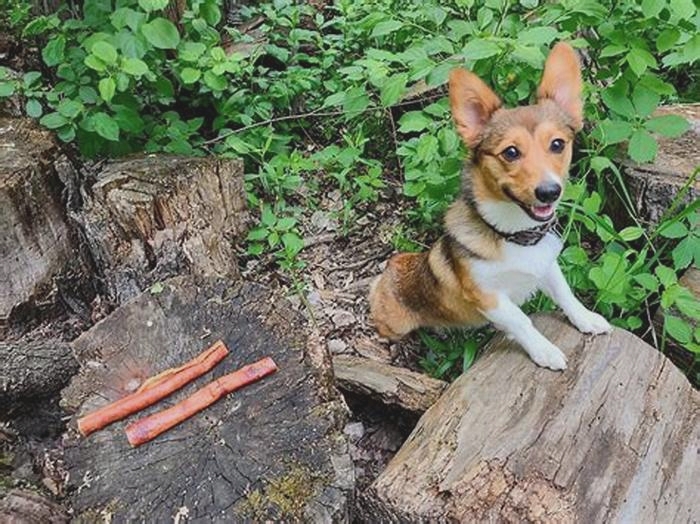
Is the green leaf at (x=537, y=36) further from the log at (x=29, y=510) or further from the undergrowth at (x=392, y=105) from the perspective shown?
the log at (x=29, y=510)

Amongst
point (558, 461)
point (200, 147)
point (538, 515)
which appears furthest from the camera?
point (200, 147)

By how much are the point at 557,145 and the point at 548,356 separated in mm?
809

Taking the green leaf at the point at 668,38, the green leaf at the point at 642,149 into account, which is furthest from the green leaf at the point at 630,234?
the green leaf at the point at 668,38

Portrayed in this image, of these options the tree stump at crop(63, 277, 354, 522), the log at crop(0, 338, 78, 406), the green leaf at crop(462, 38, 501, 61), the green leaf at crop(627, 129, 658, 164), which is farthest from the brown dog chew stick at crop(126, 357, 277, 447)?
the green leaf at crop(627, 129, 658, 164)

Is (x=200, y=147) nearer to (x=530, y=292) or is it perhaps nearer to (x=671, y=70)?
(x=530, y=292)

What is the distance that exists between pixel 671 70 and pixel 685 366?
2.33m

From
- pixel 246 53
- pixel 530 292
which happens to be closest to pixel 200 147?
pixel 246 53

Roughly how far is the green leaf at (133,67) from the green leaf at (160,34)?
0.13 m

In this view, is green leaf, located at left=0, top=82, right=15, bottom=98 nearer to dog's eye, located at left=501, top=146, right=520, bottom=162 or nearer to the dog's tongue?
dog's eye, located at left=501, top=146, right=520, bottom=162

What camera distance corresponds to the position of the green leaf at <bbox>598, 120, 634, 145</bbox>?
324 centimetres

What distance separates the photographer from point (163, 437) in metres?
2.36

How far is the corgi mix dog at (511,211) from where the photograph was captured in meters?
2.61

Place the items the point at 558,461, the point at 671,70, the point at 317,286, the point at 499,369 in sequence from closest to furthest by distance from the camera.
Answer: the point at 558,461
the point at 499,369
the point at 317,286
the point at 671,70

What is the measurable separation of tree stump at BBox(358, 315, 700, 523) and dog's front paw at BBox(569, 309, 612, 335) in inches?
1.4
